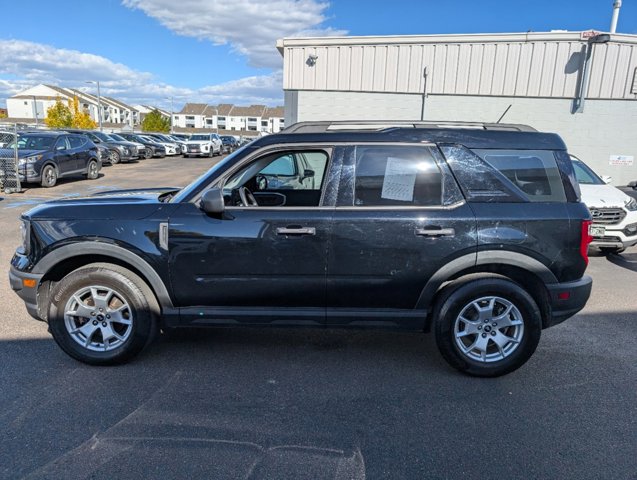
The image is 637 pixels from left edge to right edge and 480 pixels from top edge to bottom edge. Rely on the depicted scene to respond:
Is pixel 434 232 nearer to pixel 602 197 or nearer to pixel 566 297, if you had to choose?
pixel 566 297

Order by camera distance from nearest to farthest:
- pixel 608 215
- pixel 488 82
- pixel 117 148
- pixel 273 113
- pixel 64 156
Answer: pixel 608 215, pixel 488 82, pixel 64 156, pixel 117 148, pixel 273 113

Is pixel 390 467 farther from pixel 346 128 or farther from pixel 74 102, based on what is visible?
pixel 74 102

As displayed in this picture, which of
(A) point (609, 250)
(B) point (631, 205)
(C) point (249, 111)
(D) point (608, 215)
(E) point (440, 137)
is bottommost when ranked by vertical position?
(A) point (609, 250)

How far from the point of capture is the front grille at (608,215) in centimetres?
700

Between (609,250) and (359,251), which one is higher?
(359,251)

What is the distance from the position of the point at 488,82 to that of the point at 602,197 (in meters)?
6.71

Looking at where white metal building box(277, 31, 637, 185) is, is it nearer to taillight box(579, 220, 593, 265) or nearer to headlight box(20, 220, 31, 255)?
taillight box(579, 220, 593, 265)

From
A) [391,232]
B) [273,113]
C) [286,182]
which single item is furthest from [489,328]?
[273,113]

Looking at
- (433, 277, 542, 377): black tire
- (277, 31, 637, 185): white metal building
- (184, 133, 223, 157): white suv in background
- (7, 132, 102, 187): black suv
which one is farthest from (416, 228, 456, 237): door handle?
(184, 133, 223, 157): white suv in background

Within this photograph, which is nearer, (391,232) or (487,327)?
(391,232)

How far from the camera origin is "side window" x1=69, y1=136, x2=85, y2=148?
15136 millimetres

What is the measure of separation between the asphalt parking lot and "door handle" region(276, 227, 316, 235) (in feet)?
3.59

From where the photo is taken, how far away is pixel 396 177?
3.45 m

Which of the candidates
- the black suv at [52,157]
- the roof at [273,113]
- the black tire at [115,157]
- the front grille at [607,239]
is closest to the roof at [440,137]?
the front grille at [607,239]
